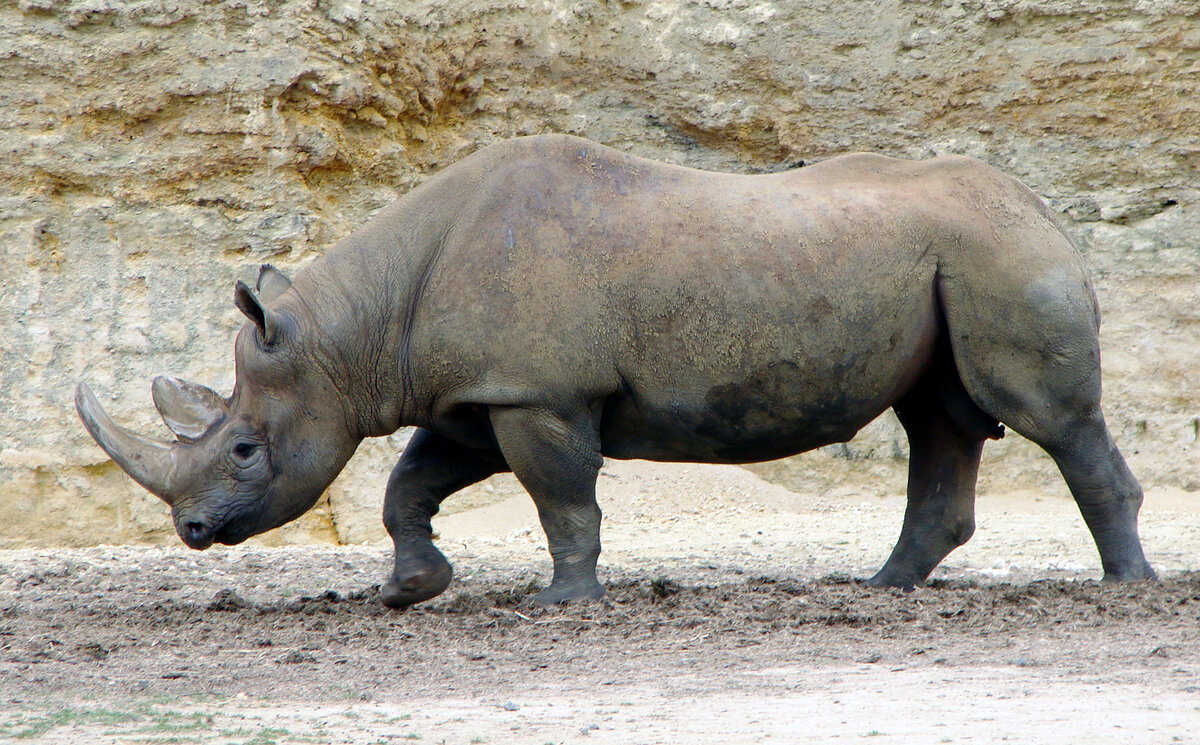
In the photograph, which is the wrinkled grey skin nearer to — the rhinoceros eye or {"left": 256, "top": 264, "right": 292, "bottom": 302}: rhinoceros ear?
the rhinoceros eye

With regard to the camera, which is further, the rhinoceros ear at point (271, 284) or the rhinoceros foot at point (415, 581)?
the rhinoceros ear at point (271, 284)

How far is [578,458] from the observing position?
5250 mm

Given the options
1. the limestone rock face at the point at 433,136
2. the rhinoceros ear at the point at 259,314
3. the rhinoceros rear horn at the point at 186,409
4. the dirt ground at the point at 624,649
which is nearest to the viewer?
the dirt ground at the point at 624,649

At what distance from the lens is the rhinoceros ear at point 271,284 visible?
19.0 feet

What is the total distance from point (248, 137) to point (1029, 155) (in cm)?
508

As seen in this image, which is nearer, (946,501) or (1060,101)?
(946,501)

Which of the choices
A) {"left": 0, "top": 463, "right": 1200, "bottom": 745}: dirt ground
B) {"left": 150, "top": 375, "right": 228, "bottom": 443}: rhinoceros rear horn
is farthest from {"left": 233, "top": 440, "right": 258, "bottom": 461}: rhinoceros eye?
{"left": 0, "top": 463, "right": 1200, "bottom": 745}: dirt ground

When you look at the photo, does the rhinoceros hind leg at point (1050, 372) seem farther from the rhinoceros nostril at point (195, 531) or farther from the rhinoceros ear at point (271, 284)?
the rhinoceros nostril at point (195, 531)

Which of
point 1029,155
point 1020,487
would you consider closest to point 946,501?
point 1020,487

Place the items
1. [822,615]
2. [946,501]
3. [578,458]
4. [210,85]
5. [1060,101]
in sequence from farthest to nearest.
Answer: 1. [1060,101]
2. [210,85]
3. [946,501]
4. [578,458]
5. [822,615]

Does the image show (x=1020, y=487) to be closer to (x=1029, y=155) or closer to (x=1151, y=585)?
(x=1029, y=155)

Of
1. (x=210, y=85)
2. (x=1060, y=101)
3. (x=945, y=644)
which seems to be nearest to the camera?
(x=945, y=644)

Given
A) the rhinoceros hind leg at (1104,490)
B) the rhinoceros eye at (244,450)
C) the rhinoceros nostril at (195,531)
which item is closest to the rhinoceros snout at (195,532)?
the rhinoceros nostril at (195,531)

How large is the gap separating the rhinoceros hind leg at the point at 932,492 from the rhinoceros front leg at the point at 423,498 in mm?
1748
